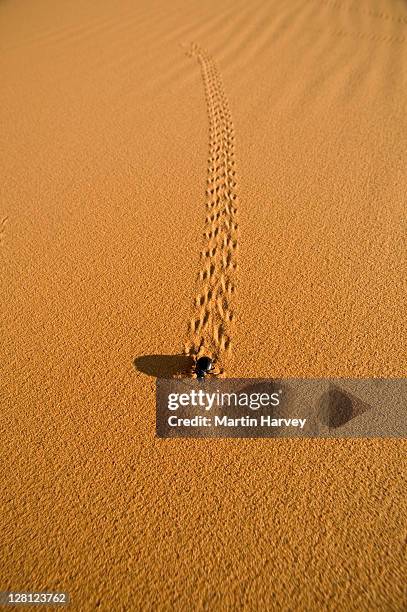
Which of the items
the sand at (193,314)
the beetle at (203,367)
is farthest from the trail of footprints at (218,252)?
the beetle at (203,367)

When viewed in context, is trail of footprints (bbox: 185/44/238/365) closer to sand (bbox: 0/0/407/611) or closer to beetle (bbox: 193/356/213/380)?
sand (bbox: 0/0/407/611)

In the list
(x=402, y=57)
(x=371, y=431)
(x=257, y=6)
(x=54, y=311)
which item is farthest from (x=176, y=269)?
(x=257, y=6)

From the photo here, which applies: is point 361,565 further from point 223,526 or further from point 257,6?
point 257,6

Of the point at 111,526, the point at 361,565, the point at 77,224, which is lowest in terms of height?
the point at 361,565

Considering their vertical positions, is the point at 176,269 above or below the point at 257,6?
below

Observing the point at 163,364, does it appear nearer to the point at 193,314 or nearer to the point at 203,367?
the point at 203,367
